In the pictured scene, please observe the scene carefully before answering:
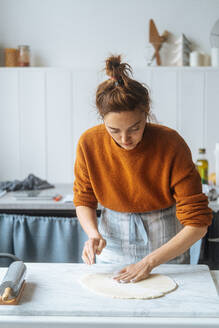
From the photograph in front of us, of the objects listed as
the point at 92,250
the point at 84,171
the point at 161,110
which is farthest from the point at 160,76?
the point at 92,250

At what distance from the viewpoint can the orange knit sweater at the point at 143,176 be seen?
138 cm

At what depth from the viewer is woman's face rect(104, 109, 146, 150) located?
126 centimetres

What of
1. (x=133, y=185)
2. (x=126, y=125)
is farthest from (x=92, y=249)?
(x=126, y=125)

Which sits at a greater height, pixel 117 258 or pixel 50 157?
pixel 50 157

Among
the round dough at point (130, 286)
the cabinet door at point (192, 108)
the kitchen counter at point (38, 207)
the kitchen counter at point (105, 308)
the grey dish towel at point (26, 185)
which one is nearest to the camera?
the kitchen counter at point (105, 308)

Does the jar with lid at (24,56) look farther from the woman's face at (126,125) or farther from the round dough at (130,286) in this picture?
the round dough at (130,286)

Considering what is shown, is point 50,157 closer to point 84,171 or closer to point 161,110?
point 161,110

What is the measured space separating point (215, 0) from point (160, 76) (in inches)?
28.6

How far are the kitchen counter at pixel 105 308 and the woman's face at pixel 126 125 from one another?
0.46 m

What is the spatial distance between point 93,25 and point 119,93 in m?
2.28

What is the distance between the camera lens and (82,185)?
5.04ft

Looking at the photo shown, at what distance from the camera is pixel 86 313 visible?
44.1 inches

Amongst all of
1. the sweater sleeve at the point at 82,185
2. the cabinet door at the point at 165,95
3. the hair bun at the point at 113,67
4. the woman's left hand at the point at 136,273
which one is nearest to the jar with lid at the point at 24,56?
the cabinet door at the point at 165,95

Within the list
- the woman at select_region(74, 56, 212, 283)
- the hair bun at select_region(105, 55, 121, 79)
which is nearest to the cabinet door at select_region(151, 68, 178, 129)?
the woman at select_region(74, 56, 212, 283)
